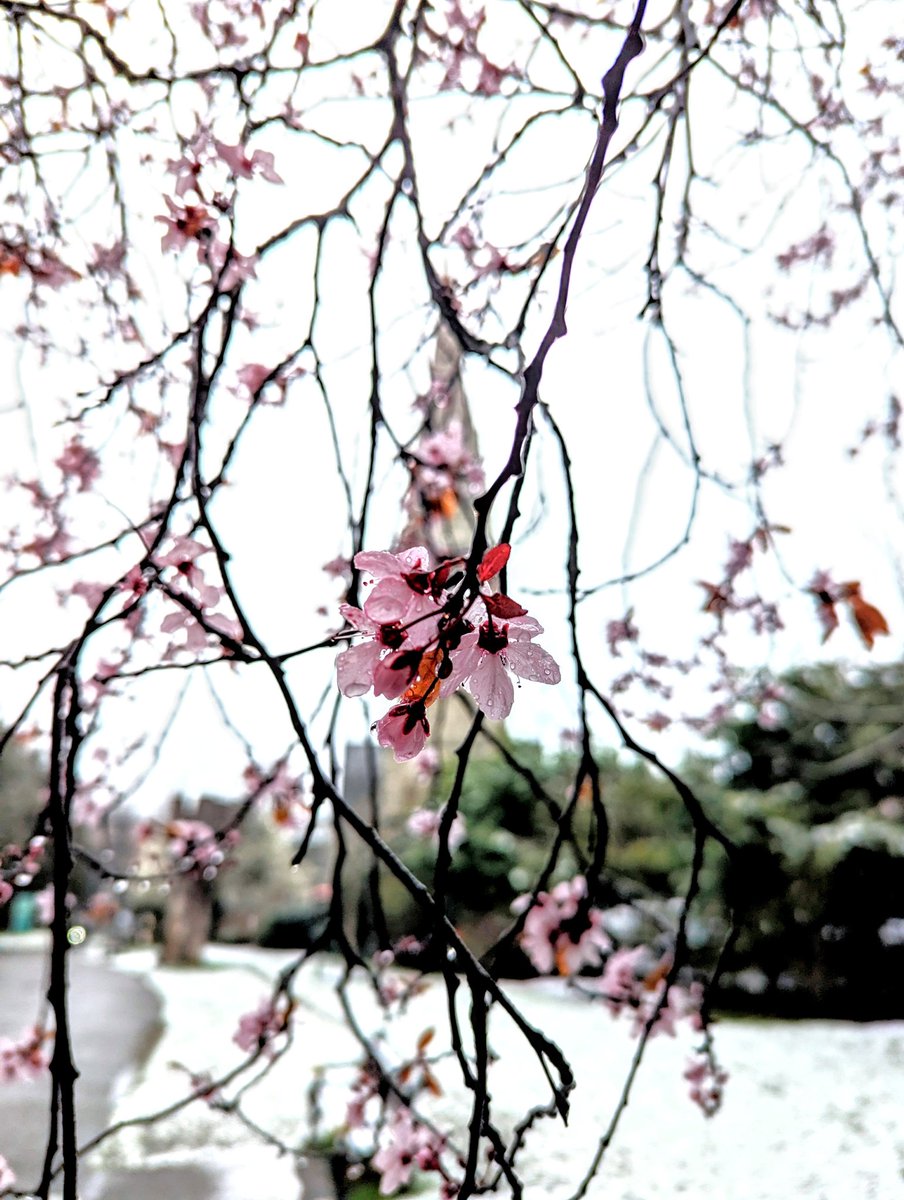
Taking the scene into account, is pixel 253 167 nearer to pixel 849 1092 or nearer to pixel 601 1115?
pixel 601 1115

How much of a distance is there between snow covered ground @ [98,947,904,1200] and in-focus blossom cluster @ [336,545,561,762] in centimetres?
115

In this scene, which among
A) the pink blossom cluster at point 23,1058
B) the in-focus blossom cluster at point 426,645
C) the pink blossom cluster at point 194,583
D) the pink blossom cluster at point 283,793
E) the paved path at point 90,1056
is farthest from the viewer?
the paved path at point 90,1056

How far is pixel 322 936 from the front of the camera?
0.87 m

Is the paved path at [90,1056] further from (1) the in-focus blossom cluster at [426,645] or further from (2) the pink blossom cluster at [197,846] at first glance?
(1) the in-focus blossom cluster at [426,645]

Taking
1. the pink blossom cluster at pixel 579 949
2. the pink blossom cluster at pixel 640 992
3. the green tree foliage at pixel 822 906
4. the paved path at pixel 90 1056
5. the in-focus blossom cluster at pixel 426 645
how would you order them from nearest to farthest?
the in-focus blossom cluster at pixel 426 645
the pink blossom cluster at pixel 579 949
the pink blossom cluster at pixel 640 992
the paved path at pixel 90 1056
the green tree foliage at pixel 822 906

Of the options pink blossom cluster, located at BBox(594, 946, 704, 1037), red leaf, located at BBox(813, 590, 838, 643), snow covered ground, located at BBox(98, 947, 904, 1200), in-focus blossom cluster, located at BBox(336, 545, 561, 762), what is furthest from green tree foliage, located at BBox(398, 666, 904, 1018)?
in-focus blossom cluster, located at BBox(336, 545, 561, 762)

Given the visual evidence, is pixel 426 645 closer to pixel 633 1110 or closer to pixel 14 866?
pixel 14 866

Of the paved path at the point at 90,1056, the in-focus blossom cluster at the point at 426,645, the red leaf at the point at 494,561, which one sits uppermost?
the red leaf at the point at 494,561

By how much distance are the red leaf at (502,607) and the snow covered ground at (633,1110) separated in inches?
47.3

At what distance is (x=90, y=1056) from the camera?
3465 millimetres

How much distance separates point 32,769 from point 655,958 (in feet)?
12.5

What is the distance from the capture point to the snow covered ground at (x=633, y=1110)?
6.62 ft

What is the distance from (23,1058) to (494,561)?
1.92 m

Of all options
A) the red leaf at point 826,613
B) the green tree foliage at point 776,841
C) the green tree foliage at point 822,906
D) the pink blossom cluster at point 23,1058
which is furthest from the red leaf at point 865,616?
the green tree foliage at point 822,906
